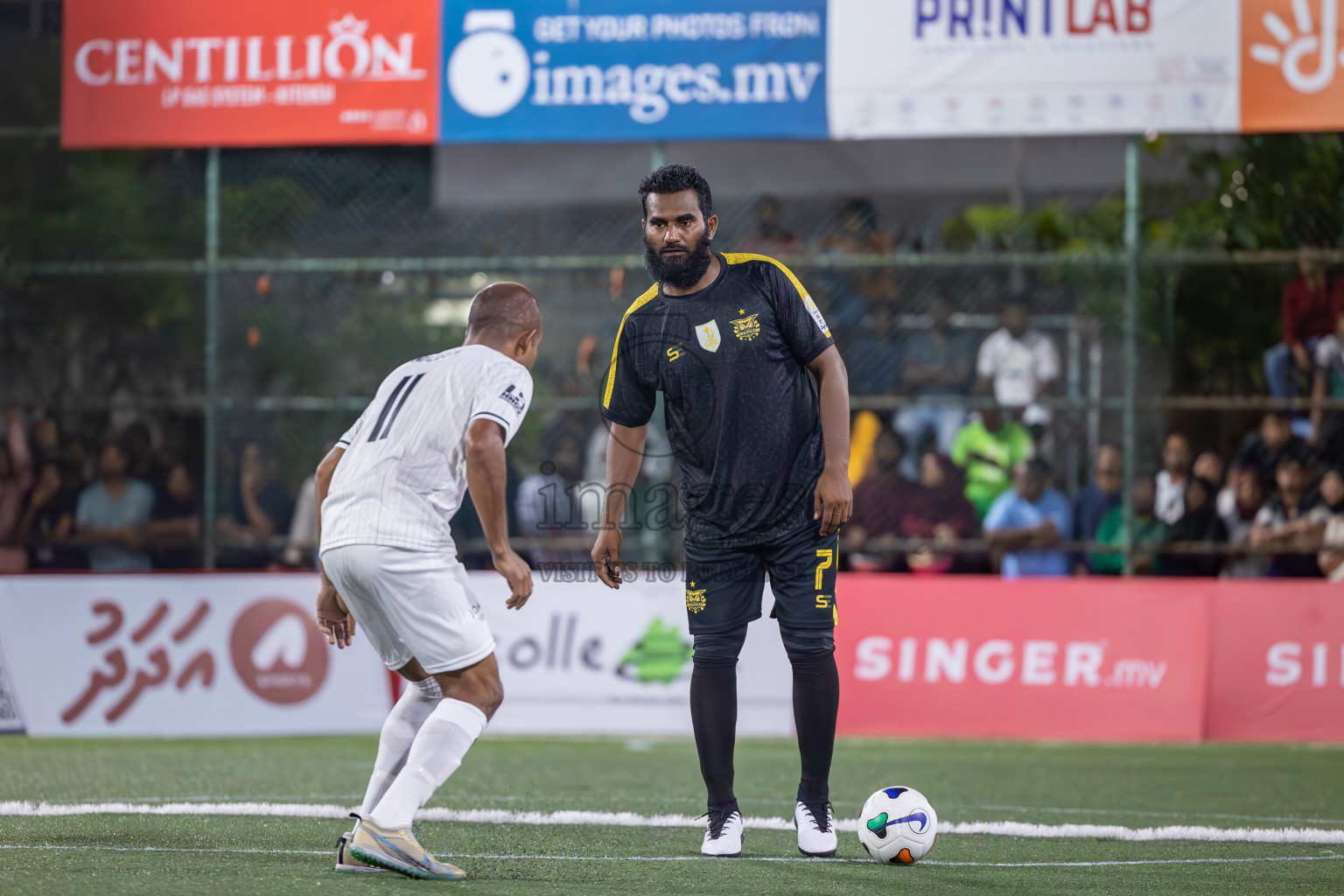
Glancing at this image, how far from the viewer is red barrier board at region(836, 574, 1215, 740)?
34.5 ft

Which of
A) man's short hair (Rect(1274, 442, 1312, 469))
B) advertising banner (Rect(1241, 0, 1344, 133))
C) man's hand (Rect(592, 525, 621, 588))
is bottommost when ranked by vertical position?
man's hand (Rect(592, 525, 621, 588))

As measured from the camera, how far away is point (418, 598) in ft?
16.2

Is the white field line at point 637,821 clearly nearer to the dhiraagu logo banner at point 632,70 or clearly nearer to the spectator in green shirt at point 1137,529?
the spectator in green shirt at point 1137,529

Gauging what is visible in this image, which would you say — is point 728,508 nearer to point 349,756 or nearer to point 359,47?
point 349,756

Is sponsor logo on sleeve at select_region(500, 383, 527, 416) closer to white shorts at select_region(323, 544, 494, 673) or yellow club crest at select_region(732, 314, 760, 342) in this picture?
white shorts at select_region(323, 544, 494, 673)

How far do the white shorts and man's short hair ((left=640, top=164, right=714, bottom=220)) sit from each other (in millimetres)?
1521

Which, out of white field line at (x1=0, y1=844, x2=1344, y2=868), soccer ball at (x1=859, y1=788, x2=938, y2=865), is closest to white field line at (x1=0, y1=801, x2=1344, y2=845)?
white field line at (x1=0, y1=844, x2=1344, y2=868)

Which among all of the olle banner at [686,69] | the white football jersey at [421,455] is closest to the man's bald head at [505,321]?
the white football jersey at [421,455]

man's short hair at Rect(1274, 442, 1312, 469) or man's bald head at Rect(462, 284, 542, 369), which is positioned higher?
man's bald head at Rect(462, 284, 542, 369)

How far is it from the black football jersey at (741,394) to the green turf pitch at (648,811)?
1.20m

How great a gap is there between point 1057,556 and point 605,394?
633 centimetres

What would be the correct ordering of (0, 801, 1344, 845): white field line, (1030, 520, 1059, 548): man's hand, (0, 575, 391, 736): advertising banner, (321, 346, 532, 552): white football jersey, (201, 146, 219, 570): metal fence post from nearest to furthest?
1. (321, 346, 532, 552): white football jersey
2. (0, 801, 1344, 845): white field line
3. (0, 575, 391, 736): advertising banner
4. (1030, 520, 1059, 548): man's hand
5. (201, 146, 219, 570): metal fence post

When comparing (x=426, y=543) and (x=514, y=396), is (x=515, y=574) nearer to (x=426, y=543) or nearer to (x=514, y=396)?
(x=426, y=543)

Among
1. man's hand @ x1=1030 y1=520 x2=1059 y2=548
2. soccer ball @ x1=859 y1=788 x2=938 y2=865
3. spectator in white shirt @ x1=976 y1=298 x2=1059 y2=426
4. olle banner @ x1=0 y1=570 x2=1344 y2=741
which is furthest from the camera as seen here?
spectator in white shirt @ x1=976 y1=298 x2=1059 y2=426
